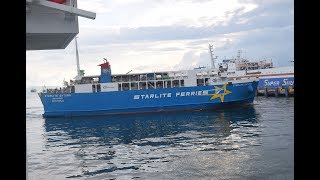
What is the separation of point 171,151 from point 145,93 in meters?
21.0

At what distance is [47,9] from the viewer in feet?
A: 16.2

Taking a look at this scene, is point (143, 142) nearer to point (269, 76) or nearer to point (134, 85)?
point (134, 85)

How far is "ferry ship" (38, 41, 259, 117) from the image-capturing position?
121ft

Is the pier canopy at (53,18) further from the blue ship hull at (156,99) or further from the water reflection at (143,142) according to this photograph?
the blue ship hull at (156,99)

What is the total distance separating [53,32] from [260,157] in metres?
11.4

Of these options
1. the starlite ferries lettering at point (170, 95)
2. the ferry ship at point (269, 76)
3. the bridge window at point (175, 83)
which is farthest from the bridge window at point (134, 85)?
the ferry ship at point (269, 76)

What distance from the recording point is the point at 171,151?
53.6ft

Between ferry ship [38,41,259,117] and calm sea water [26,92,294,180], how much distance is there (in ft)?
31.9

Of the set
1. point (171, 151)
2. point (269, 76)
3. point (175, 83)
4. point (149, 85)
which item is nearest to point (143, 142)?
point (171, 151)

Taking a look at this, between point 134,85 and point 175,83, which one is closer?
point 175,83

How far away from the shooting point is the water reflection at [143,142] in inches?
566

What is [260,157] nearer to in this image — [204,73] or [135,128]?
[135,128]

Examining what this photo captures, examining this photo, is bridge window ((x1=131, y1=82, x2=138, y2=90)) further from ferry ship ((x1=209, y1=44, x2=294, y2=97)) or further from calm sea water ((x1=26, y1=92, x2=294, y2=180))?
calm sea water ((x1=26, y1=92, x2=294, y2=180))
